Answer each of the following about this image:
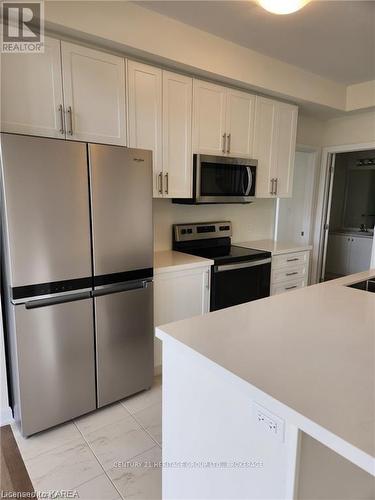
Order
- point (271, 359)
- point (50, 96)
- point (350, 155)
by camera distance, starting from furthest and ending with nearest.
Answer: point (350, 155)
point (50, 96)
point (271, 359)

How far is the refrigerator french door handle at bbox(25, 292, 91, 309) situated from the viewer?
1.79 m

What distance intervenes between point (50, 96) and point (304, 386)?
2026 mm

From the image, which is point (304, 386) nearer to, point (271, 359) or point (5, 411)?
point (271, 359)

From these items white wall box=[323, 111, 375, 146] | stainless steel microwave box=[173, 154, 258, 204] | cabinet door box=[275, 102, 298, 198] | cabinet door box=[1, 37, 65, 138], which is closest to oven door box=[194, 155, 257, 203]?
stainless steel microwave box=[173, 154, 258, 204]

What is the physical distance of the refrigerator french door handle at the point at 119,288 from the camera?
2025 mm

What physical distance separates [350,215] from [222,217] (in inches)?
141

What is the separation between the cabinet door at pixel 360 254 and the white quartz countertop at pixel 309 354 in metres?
3.83

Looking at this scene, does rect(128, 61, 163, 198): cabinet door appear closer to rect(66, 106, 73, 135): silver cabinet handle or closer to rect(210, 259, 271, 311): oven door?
rect(66, 106, 73, 135): silver cabinet handle

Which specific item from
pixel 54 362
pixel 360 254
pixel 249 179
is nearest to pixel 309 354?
pixel 54 362

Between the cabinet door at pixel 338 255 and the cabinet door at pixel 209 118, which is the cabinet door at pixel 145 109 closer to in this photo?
the cabinet door at pixel 209 118

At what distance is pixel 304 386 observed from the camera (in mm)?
913

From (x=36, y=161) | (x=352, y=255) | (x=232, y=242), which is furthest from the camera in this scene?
(x=352, y=255)

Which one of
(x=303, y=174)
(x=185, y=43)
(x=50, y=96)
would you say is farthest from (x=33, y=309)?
(x=303, y=174)

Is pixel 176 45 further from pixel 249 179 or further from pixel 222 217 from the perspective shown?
pixel 222 217
